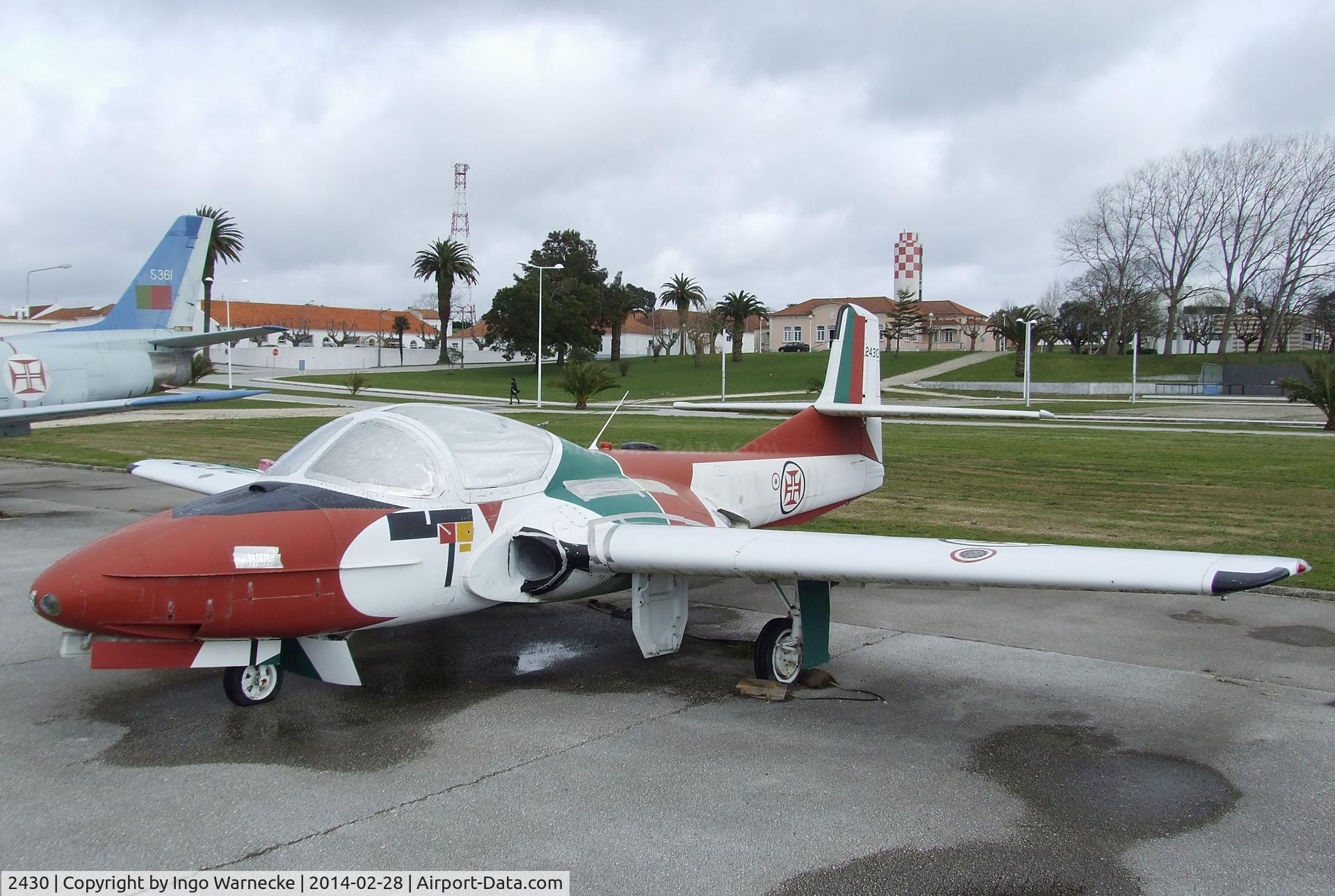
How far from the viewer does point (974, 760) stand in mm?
5508

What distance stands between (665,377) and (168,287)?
61769 millimetres

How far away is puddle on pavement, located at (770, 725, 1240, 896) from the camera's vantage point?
13.5 ft

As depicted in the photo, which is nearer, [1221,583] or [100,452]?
[1221,583]

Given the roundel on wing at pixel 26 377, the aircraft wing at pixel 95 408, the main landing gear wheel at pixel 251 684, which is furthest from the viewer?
the roundel on wing at pixel 26 377

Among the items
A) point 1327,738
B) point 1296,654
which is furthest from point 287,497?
point 1296,654

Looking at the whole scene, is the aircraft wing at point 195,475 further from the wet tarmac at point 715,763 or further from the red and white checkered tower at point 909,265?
the red and white checkered tower at point 909,265

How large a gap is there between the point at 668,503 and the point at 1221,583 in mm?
4279

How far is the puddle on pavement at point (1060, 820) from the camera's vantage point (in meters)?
4.12

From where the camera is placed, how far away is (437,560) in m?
6.20

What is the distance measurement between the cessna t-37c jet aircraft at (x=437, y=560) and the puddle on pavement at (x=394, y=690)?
322 millimetres

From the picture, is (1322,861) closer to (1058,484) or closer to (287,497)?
(287,497)

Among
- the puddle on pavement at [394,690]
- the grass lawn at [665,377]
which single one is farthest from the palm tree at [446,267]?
the puddle on pavement at [394,690]

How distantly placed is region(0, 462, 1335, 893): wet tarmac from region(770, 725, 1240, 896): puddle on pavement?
2 cm

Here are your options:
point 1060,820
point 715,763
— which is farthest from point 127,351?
point 1060,820
